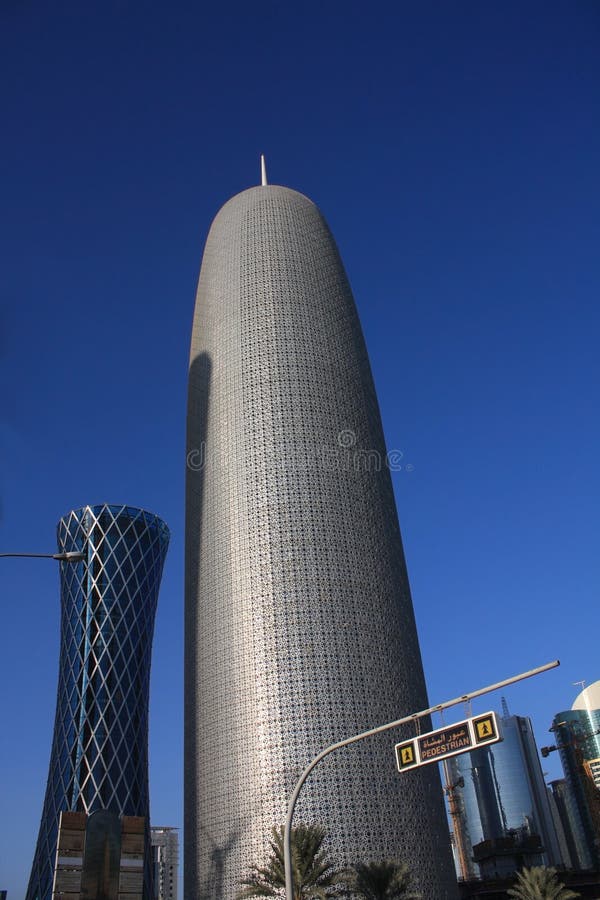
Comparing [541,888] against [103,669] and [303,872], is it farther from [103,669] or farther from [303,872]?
[103,669]

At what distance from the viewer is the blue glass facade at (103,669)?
276 ft

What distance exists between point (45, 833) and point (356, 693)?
37.6 m

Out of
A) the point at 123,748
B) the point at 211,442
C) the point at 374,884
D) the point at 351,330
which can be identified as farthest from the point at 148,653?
the point at 374,884

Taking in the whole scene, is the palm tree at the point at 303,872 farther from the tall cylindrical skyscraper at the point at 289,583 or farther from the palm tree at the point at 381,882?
the tall cylindrical skyscraper at the point at 289,583

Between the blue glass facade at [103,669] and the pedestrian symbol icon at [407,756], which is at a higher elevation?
the blue glass facade at [103,669]

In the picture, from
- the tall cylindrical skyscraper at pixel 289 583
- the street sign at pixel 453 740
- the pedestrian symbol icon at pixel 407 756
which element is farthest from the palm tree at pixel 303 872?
the street sign at pixel 453 740

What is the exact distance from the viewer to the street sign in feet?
70.5

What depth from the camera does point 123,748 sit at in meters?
88.4

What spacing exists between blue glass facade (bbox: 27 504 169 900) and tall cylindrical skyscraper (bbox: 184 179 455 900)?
42.3 feet

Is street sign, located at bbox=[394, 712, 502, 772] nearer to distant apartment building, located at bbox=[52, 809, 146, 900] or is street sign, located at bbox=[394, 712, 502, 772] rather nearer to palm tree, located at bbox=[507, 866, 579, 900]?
distant apartment building, located at bbox=[52, 809, 146, 900]

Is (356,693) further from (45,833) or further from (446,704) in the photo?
(446,704)

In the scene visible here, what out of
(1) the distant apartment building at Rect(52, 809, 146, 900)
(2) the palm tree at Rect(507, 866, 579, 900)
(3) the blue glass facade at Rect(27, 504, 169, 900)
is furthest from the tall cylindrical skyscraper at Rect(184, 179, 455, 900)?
(1) the distant apartment building at Rect(52, 809, 146, 900)

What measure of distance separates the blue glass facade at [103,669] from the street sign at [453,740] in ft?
216

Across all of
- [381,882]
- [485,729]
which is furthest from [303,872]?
[485,729]
